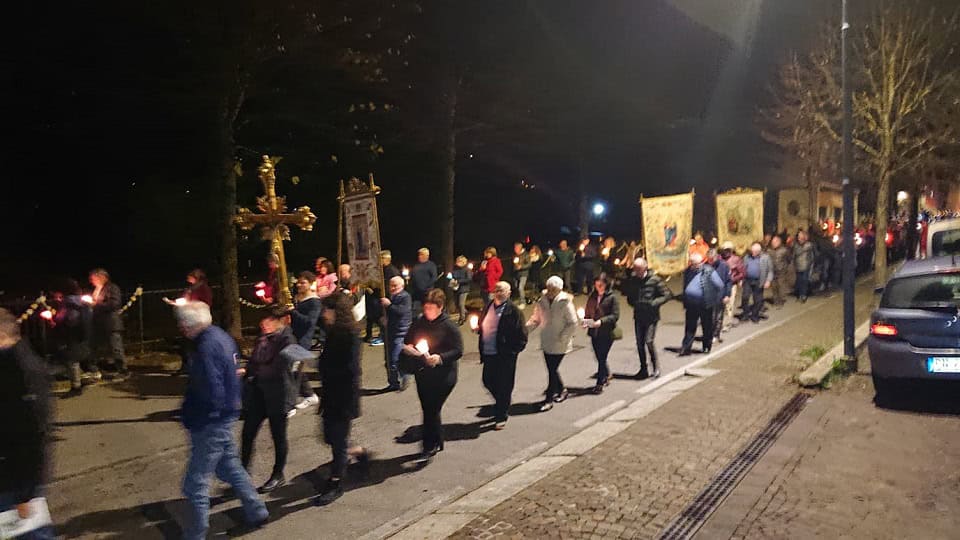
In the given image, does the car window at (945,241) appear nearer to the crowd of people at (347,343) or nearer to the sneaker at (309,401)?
the crowd of people at (347,343)

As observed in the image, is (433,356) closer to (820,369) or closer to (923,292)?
(923,292)

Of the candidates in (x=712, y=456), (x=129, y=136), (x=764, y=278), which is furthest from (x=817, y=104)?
(x=129, y=136)

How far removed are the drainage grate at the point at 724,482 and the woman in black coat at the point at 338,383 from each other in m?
2.52

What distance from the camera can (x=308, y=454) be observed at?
23.6 ft

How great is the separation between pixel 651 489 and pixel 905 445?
2.84 m

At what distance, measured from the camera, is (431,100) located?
712 inches

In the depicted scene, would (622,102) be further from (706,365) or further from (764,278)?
(706,365)

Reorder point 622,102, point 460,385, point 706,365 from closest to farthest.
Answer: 1. point 460,385
2. point 706,365
3. point 622,102

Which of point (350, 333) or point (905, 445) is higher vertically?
point (350, 333)

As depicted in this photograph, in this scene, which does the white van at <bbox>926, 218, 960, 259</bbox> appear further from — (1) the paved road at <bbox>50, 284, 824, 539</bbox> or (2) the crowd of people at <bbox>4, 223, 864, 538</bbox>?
(1) the paved road at <bbox>50, 284, 824, 539</bbox>

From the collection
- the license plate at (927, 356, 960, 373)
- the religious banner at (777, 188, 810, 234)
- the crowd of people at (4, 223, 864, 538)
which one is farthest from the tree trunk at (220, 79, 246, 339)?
the religious banner at (777, 188, 810, 234)

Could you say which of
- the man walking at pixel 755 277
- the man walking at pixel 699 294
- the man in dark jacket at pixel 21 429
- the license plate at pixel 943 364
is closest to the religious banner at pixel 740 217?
the man walking at pixel 755 277

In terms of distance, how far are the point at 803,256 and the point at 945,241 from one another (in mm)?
4275

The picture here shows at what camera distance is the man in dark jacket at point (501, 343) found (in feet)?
24.6
